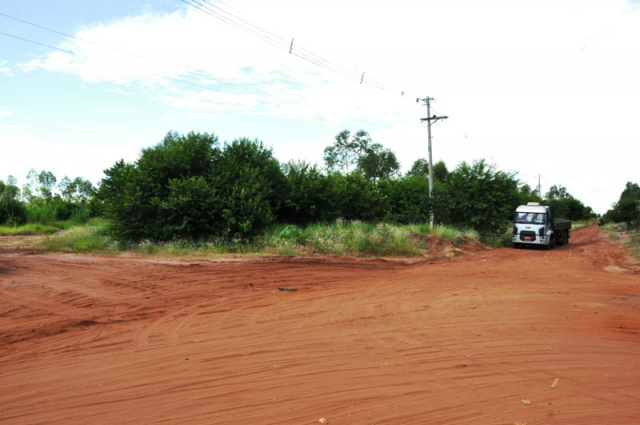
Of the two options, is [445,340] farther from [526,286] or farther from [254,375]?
[526,286]

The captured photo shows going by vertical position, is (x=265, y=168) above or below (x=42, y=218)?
above

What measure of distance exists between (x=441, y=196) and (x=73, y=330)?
84.0 feet

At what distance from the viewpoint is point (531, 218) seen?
27469 mm

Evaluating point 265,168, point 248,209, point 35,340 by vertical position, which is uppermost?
point 265,168

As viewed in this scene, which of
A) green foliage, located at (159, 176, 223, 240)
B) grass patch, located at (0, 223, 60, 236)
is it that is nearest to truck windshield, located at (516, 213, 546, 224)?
green foliage, located at (159, 176, 223, 240)

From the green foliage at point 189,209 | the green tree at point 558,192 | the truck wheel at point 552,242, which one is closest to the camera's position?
the green foliage at point 189,209

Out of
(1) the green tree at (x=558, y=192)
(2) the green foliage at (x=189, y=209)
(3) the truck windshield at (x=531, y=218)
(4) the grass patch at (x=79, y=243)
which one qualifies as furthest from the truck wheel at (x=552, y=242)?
(1) the green tree at (x=558, y=192)

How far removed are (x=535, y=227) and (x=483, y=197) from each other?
12.0 feet

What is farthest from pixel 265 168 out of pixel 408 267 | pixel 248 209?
pixel 408 267

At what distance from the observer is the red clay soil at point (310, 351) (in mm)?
4578

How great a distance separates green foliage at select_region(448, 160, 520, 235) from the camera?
94.3ft

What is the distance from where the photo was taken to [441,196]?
29828mm

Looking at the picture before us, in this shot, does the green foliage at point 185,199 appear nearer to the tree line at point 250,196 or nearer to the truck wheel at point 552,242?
the tree line at point 250,196

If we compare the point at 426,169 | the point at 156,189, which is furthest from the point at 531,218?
the point at 426,169
